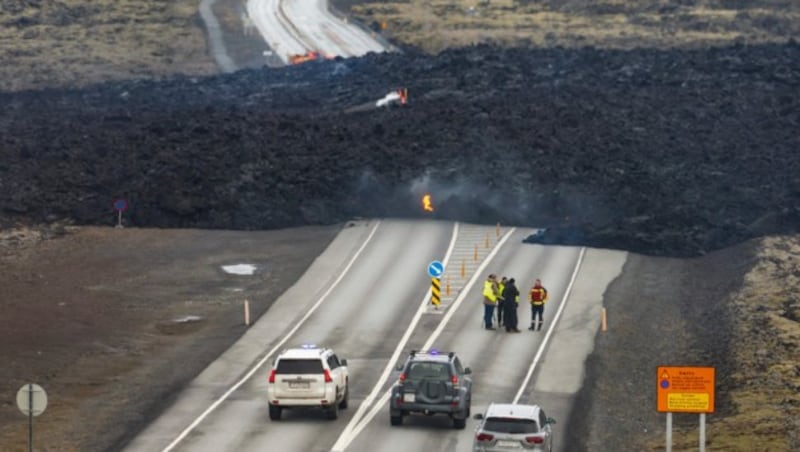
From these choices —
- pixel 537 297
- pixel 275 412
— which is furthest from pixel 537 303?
pixel 275 412

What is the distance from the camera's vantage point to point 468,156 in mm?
92812

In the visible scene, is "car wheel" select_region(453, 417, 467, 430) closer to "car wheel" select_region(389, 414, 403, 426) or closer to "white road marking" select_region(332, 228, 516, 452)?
"car wheel" select_region(389, 414, 403, 426)

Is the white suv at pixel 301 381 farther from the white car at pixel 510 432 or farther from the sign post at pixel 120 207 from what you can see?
the sign post at pixel 120 207

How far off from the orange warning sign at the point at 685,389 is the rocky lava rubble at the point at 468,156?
3895 centimetres

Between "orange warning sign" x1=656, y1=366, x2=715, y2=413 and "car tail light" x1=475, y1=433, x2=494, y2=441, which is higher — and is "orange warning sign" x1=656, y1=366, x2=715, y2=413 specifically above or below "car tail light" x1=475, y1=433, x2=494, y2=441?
above

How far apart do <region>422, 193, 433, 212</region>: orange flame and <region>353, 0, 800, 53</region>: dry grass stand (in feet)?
197

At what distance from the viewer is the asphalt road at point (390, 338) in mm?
46156

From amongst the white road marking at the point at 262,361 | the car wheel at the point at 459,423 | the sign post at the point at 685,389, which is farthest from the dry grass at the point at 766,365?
the white road marking at the point at 262,361

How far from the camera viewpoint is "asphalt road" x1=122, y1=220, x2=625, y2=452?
46156 millimetres

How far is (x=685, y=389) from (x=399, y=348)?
66.2 feet

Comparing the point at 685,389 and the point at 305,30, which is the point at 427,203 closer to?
the point at 685,389

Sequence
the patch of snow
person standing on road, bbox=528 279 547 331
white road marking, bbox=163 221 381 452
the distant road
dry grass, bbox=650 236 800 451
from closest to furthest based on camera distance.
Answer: dry grass, bbox=650 236 800 451
white road marking, bbox=163 221 381 452
person standing on road, bbox=528 279 547 331
the patch of snow
the distant road

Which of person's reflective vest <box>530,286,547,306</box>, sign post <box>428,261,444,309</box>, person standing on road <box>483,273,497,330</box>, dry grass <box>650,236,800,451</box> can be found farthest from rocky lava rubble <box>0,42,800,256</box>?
person standing on road <box>483,273,497,330</box>

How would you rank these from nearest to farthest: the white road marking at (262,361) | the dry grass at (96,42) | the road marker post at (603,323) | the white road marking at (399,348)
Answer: the white road marking at (399,348)
the white road marking at (262,361)
the road marker post at (603,323)
the dry grass at (96,42)
